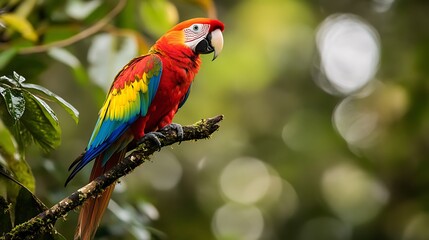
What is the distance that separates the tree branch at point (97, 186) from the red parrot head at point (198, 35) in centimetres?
50

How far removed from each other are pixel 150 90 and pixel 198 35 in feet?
0.91

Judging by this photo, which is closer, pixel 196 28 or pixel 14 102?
pixel 14 102

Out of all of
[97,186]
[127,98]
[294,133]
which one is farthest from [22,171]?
[294,133]

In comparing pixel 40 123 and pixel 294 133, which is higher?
pixel 294 133

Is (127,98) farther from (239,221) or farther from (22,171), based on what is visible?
(239,221)

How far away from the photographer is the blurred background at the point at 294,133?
18.3 feet

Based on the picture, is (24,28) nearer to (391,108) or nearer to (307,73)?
(391,108)

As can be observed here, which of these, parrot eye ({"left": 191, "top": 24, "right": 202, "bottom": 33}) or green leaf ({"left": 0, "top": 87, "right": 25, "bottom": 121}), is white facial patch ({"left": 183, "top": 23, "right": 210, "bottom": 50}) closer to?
parrot eye ({"left": 191, "top": 24, "right": 202, "bottom": 33})

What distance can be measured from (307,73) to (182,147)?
4.46 feet

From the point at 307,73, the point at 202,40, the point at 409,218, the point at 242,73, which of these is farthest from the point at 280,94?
the point at 202,40

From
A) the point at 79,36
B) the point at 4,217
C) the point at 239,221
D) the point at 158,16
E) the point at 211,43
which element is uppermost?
the point at 239,221

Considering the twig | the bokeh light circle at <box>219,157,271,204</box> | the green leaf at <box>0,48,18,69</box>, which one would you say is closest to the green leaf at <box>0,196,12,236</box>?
the green leaf at <box>0,48,18,69</box>

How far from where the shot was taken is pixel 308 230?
6.44 metres

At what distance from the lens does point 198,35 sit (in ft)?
8.61
